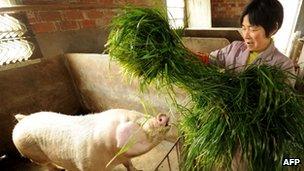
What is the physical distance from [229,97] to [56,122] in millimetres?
1059

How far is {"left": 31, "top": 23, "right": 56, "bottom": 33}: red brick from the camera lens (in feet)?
8.40

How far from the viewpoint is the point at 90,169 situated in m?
1.42

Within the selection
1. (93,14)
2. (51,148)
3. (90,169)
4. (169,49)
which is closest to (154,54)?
(169,49)

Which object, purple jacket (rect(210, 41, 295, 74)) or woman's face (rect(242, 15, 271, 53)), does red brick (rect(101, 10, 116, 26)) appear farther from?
woman's face (rect(242, 15, 271, 53))

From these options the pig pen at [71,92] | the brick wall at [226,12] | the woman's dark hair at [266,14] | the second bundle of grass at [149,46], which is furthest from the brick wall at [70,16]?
the brick wall at [226,12]

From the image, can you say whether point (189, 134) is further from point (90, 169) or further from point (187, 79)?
point (90, 169)

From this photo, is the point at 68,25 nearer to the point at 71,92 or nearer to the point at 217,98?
the point at 71,92

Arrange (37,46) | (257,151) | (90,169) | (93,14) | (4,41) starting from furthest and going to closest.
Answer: (93,14) < (37,46) < (4,41) < (90,169) < (257,151)

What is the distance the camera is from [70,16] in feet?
9.53

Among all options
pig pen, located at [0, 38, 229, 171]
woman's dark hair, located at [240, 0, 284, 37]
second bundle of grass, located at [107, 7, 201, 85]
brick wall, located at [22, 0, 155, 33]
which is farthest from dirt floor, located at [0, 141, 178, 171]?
brick wall, located at [22, 0, 155, 33]

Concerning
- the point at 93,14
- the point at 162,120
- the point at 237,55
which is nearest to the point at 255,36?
the point at 237,55

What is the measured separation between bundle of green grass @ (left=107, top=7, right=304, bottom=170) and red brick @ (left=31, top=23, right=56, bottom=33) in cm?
174

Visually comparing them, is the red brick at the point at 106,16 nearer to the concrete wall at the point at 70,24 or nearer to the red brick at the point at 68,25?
the concrete wall at the point at 70,24

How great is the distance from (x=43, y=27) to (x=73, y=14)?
0.43 meters
